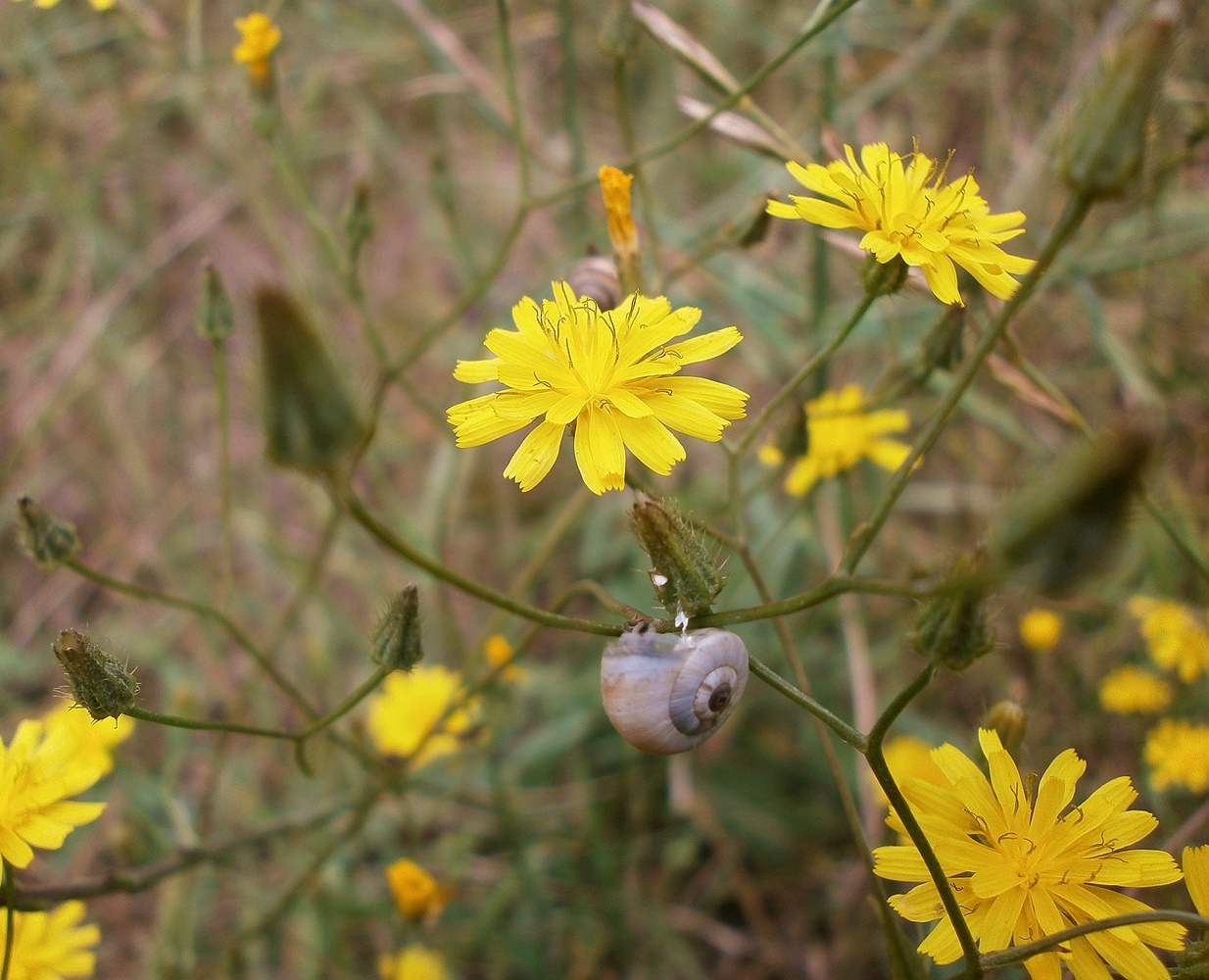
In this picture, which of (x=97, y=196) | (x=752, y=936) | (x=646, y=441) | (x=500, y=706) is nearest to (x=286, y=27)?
(x=97, y=196)

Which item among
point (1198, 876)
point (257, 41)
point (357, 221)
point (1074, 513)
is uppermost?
point (257, 41)

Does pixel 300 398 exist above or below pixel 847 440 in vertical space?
below

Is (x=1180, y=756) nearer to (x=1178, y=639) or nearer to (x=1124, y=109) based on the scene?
(x=1178, y=639)

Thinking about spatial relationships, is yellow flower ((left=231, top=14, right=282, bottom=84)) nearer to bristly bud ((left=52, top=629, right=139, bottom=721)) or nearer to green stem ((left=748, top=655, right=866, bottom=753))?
bristly bud ((left=52, top=629, right=139, bottom=721))

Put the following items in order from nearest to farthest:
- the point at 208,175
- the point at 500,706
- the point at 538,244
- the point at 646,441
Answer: the point at 646,441 → the point at 500,706 → the point at 538,244 → the point at 208,175

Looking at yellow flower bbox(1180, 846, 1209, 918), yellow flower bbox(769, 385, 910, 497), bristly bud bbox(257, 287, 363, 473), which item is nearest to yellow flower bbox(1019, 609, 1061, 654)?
yellow flower bbox(769, 385, 910, 497)

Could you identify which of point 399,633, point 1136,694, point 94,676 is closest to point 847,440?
point 1136,694

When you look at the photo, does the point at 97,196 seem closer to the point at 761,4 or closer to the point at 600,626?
the point at 761,4
